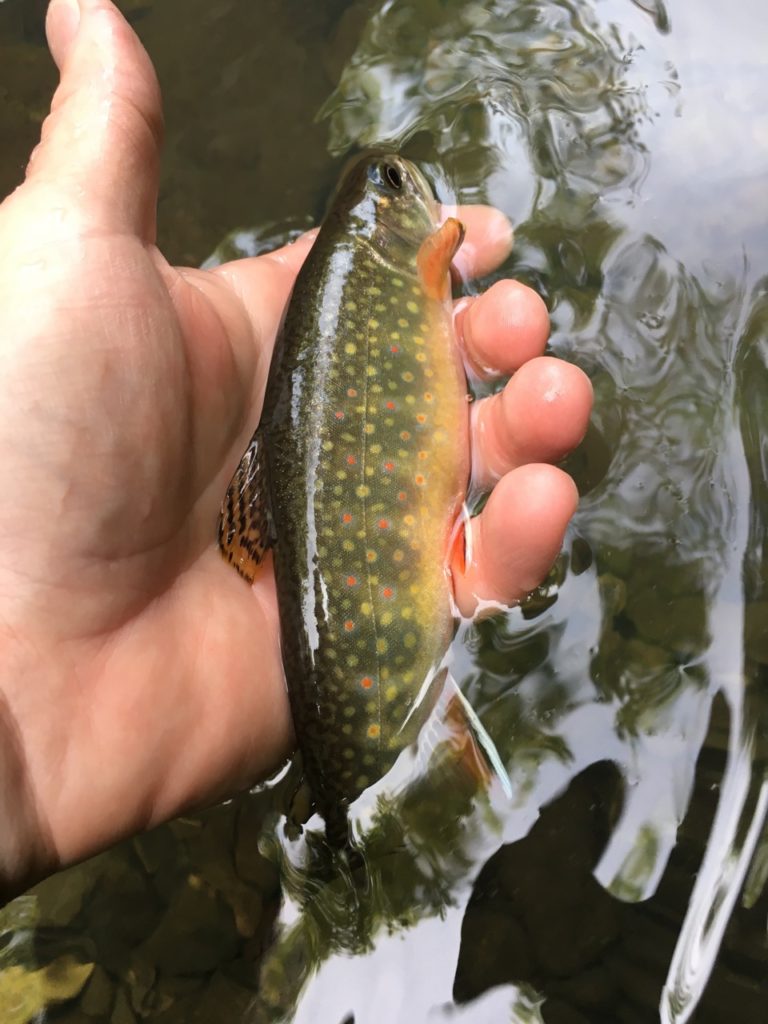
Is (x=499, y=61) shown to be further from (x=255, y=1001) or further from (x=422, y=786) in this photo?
(x=255, y=1001)

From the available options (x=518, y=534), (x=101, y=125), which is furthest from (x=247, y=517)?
(x=101, y=125)

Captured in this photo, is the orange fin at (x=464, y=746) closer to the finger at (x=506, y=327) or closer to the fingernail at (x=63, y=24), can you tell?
the finger at (x=506, y=327)

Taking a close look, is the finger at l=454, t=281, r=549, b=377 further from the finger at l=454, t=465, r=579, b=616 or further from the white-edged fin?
the white-edged fin

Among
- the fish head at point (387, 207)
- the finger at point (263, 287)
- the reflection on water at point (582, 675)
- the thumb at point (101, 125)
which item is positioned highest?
the thumb at point (101, 125)

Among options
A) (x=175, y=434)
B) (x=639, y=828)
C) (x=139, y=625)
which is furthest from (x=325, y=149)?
(x=639, y=828)

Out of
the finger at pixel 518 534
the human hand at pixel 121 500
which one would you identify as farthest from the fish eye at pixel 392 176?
the finger at pixel 518 534

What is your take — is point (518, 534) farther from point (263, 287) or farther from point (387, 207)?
point (263, 287)
